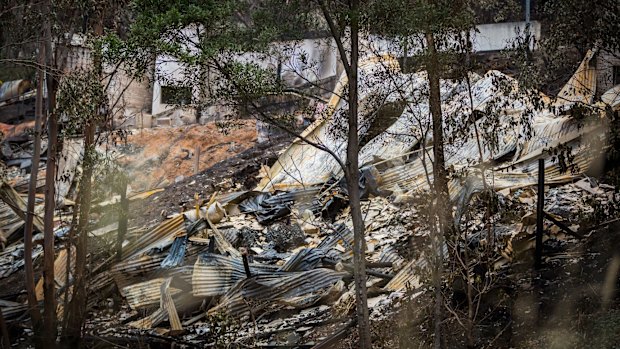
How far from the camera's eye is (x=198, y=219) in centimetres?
1307

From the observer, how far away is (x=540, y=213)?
870 cm

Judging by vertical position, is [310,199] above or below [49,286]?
above

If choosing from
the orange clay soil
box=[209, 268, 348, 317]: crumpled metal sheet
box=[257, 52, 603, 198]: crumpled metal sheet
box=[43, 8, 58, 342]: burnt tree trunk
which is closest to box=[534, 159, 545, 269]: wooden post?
box=[257, 52, 603, 198]: crumpled metal sheet

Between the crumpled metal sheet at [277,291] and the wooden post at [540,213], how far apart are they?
2.88 meters

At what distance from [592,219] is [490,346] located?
2100 millimetres

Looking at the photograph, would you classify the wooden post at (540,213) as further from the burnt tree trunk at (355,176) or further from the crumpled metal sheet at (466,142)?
the burnt tree trunk at (355,176)

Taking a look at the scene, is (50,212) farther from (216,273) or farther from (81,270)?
(216,273)

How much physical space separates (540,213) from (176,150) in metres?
13.9

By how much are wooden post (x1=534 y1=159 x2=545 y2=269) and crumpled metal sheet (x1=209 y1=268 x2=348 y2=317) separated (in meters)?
2.88

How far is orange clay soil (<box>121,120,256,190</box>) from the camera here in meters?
19.5

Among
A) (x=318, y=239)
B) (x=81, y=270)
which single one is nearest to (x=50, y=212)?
(x=81, y=270)

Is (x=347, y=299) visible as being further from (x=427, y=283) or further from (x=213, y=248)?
(x=213, y=248)

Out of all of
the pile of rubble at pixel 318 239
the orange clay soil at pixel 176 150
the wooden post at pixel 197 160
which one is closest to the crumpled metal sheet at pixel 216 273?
the pile of rubble at pixel 318 239

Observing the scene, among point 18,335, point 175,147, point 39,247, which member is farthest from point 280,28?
point 175,147
